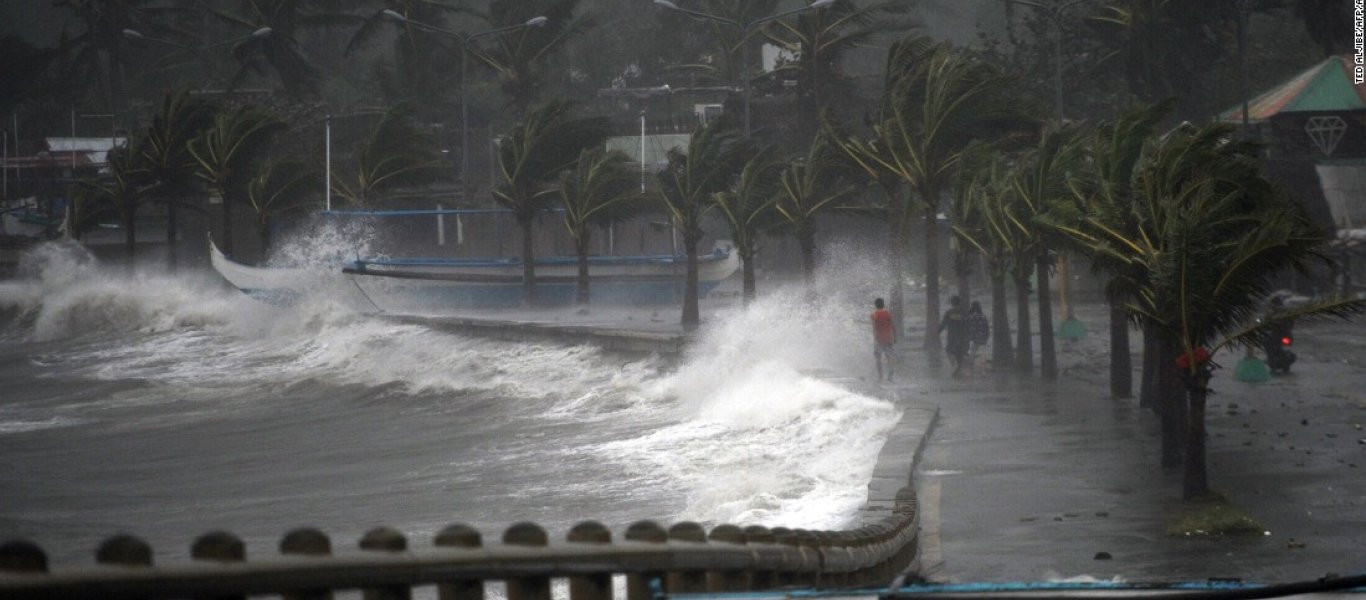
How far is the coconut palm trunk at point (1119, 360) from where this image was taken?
2056 centimetres

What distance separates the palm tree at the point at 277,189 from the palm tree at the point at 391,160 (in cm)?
165

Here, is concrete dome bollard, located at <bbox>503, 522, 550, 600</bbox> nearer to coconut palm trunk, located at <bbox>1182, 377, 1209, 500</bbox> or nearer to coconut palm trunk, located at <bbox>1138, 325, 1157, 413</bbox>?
coconut palm trunk, located at <bbox>1182, 377, 1209, 500</bbox>

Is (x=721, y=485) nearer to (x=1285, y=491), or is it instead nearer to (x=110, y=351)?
(x=1285, y=491)

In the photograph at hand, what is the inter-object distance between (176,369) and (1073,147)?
77.6 ft

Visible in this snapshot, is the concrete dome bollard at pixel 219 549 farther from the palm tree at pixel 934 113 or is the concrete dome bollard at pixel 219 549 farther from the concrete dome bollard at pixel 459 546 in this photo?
the palm tree at pixel 934 113

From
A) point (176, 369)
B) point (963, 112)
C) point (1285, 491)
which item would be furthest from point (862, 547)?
point (176, 369)

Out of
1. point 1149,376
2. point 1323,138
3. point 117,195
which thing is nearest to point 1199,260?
point 1149,376

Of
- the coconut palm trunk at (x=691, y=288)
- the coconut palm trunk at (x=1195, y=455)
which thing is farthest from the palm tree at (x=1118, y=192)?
the coconut palm trunk at (x=691, y=288)

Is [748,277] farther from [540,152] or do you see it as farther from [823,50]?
[823,50]

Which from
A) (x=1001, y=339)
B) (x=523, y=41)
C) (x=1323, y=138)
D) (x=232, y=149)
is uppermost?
(x=523, y=41)

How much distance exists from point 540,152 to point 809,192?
1004cm

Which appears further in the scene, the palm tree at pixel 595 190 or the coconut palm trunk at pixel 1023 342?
the palm tree at pixel 595 190

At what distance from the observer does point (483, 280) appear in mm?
44094

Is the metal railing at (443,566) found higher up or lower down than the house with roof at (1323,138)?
lower down
